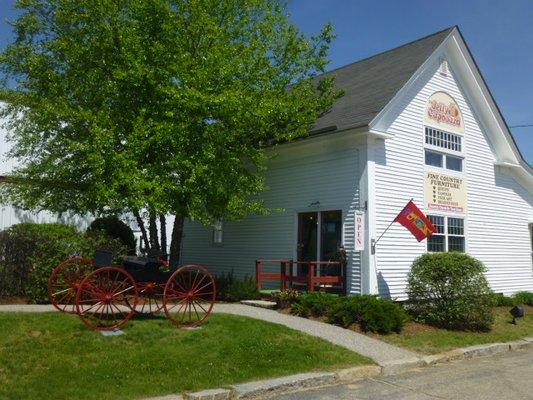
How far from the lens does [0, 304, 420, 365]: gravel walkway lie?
9.64 meters

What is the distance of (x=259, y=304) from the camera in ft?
45.1

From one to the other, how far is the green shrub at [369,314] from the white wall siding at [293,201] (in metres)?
2.26

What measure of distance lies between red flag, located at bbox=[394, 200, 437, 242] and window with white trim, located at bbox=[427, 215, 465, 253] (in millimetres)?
1614

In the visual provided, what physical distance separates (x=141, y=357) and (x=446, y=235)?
36.4 ft

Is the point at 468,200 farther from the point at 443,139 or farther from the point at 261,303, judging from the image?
the point at 261,303

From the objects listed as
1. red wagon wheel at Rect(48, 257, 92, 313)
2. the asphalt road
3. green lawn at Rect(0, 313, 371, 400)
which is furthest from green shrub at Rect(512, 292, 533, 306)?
red wagon wheel at Rect(48, 257, 92, 313)

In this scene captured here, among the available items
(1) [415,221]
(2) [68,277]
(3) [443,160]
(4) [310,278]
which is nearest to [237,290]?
(4) [310,278]

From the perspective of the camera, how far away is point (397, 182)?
15062 mm

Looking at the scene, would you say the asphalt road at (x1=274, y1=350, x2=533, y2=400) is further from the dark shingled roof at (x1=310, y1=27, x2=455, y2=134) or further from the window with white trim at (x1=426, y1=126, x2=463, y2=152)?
the window with white trim at (x1=426, y1=126, x2=463, y2=152)

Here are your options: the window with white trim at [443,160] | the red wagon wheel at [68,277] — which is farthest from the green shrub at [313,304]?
the window with white trim at [443,160]

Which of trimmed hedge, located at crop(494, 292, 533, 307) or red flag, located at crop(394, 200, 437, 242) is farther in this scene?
trimmed hedge, located at crop(494, 292, 533, 307)

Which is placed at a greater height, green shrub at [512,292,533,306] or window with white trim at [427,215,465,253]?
window with white trim at [427,215,465,253]

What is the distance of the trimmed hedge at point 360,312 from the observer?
37.0 ft

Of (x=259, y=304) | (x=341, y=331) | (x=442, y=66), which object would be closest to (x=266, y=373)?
(x=341, y=331)
